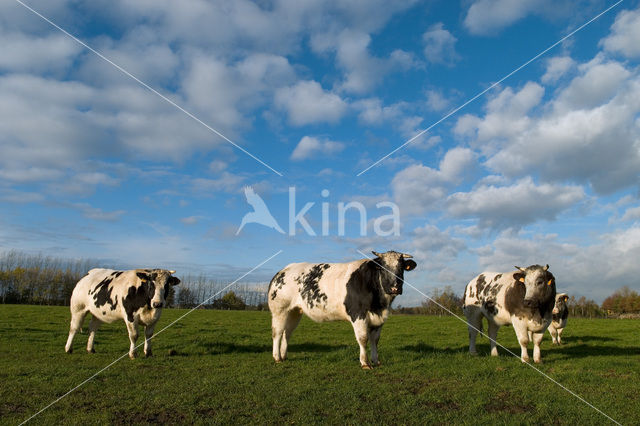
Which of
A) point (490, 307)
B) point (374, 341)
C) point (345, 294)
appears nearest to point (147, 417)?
point (345, 294)

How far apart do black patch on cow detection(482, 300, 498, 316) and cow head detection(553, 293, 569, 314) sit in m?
6.84

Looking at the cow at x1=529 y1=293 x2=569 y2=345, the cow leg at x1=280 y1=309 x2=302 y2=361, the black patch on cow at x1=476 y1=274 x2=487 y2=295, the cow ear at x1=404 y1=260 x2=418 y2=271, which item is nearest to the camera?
the cow ear at x1=404 y1=260 x2=418 y2=271

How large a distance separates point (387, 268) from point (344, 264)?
158cm

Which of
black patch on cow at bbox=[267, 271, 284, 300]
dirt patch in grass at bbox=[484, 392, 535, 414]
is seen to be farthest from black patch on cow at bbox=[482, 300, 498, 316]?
black patch on cow at bbox=[267, 271, 284, 300]

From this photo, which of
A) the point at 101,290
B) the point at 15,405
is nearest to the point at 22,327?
the point at 101,290

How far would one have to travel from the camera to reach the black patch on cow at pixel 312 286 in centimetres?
1192

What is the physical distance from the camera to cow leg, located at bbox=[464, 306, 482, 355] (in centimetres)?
1400

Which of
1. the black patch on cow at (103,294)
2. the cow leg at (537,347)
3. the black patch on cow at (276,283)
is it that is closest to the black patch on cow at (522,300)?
the cow leg at (537,347)

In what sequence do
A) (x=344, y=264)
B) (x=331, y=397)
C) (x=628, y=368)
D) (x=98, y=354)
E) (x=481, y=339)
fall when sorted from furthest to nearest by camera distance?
(x=481, y=339), (x=98, y=354), (x=344, y=264), (x=628, y=368), (x=331, y=397)

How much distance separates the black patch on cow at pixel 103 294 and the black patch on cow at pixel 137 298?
0.56m

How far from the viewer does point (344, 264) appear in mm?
12555

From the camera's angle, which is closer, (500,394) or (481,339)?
(500,394)

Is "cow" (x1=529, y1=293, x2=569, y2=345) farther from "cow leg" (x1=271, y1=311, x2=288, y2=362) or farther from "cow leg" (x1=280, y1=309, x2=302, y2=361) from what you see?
"cow leg" (x1=271, y1=311, x2=288, y2=362)

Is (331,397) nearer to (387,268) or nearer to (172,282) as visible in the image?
(387,268)
